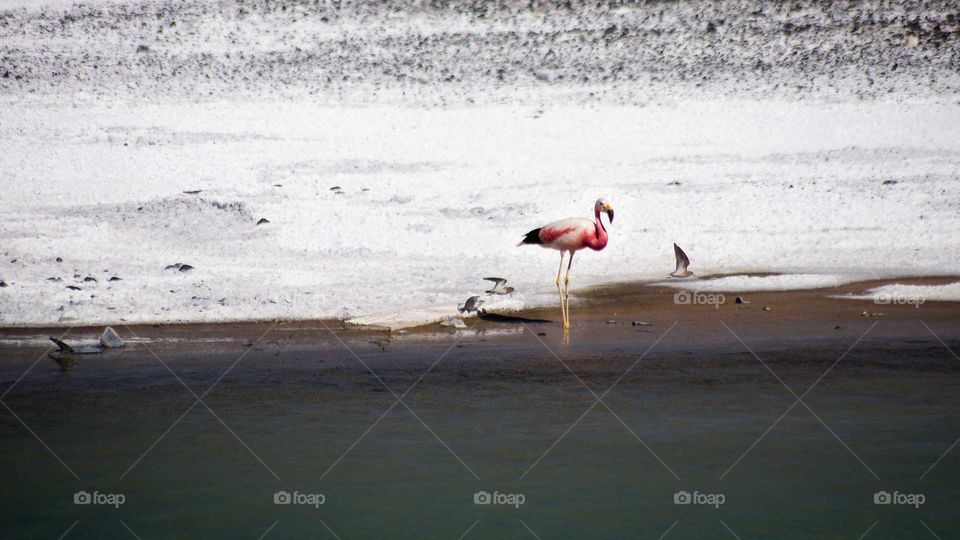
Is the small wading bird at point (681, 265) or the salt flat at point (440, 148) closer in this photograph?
the small wading bird at point (681, 265)

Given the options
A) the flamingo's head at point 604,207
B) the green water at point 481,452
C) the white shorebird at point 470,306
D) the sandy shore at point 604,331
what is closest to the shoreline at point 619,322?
the sandy shore at point 604,331

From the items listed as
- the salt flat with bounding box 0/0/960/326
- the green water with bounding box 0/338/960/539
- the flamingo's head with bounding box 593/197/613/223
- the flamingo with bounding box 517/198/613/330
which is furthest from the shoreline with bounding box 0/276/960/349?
the green water with bounding box 0/338/960/539

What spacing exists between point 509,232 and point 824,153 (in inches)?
292

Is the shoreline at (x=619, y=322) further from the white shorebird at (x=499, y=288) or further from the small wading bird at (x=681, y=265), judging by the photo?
the small wading bird at (x=681, y=265)

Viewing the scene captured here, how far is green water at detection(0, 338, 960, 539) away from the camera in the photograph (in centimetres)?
596

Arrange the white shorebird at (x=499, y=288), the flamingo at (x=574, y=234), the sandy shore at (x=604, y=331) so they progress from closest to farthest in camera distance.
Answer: the sandy shore at (x=604, y=331) → the flamingo at (x=574, y=234) → the white shorebird at (x=499, y=288)

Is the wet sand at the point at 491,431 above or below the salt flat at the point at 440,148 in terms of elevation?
below

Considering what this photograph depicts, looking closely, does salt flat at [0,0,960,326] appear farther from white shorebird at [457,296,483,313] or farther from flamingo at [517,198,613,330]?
flamingo at [517,198,613,330]

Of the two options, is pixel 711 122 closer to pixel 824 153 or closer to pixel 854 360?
pixel 824 153

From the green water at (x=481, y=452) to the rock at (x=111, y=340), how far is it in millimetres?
949

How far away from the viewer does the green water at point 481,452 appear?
19.5 ft

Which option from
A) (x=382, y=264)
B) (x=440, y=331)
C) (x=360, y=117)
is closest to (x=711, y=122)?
(x=360, y=117)

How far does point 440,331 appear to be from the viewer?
1085 centimetres

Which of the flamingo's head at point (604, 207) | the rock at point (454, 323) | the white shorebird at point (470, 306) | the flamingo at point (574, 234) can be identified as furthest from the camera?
the flamingo at point (574, 234)
